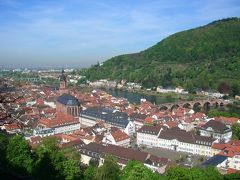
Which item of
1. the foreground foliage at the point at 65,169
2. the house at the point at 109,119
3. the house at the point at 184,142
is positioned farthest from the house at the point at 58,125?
the foreground foliage at the point at 65,169

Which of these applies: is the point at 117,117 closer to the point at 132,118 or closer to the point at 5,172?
the point at 132,118

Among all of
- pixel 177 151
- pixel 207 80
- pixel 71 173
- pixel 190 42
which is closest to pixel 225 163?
pixel 177 151

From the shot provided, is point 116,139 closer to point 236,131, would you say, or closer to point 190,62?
point 236,131

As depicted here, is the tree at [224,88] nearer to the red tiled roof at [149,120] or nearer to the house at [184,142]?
the red tiled roof at [149,120]

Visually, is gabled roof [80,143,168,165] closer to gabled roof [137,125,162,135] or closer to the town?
the town

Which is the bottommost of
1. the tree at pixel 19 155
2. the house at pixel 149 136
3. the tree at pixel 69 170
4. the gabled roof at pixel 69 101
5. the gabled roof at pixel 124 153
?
the house at pixel 149 136

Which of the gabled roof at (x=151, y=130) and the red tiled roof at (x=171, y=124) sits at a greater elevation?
the gabled roof at (x=151, y=130)
